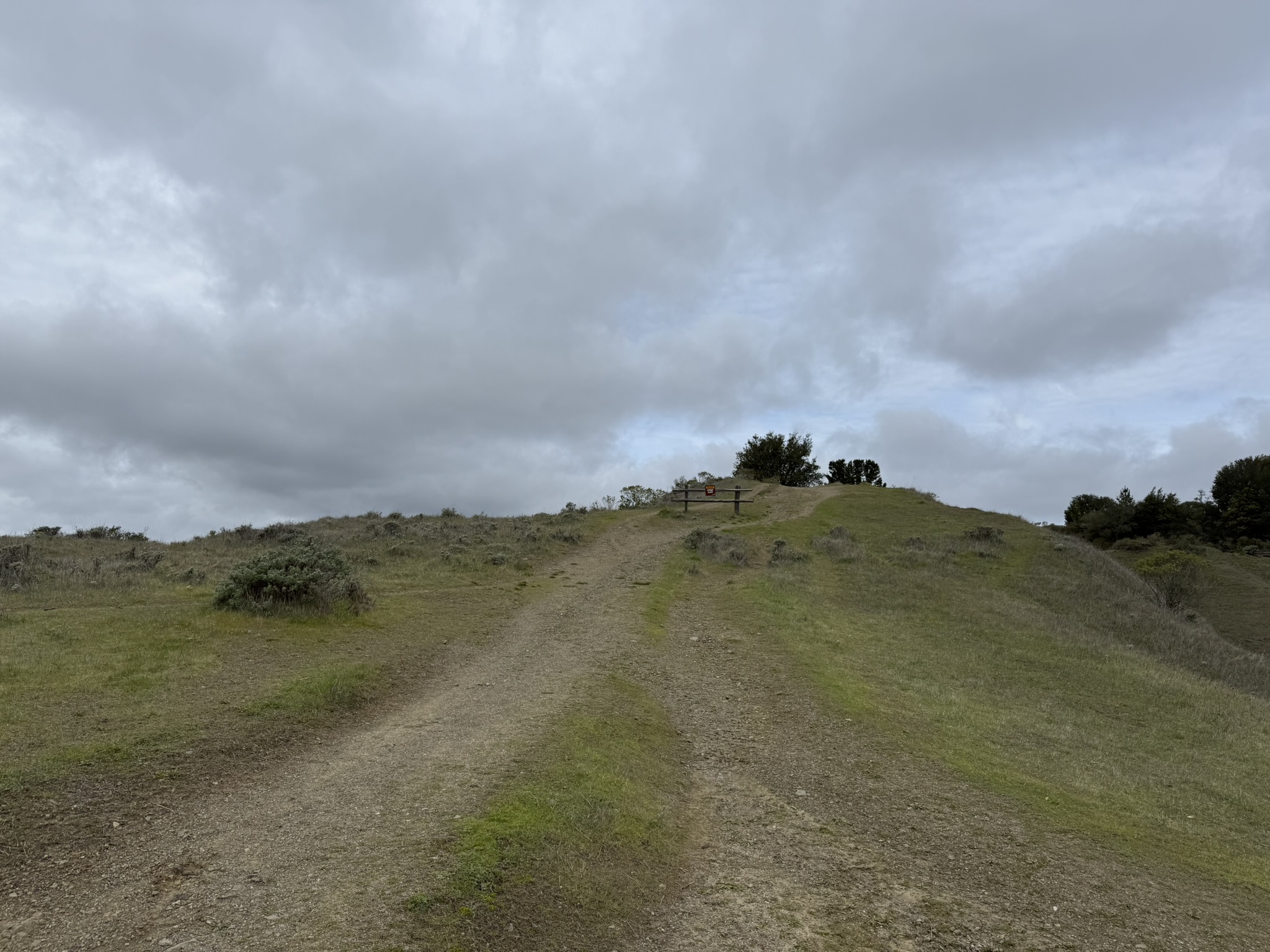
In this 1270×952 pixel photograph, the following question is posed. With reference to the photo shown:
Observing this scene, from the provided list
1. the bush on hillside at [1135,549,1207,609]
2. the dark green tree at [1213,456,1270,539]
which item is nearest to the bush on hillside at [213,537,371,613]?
the bush on hillside at [1135,549,1207,609]

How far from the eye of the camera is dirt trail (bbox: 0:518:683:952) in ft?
18.0

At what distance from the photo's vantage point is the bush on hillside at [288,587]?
621 inches

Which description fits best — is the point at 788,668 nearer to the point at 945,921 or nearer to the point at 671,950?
the point at 945,921

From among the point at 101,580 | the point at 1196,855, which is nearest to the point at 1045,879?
the point at 1196,855

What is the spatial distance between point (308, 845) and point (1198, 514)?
202 feet

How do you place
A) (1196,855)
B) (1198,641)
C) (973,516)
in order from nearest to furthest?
(1196,855), (1198,641), (973,516)

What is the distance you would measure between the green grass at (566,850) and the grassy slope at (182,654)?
3.84 meters

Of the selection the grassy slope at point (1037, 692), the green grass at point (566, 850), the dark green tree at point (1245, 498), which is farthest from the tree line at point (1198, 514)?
the green grass at point (566, 850)

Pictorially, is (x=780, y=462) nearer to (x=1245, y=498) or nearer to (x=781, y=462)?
(x=781, y=462)

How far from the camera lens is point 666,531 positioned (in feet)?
109

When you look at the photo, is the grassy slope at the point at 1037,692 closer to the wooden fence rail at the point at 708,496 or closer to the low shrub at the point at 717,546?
the low shrub at the point at 717,546

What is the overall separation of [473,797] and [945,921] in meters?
4.61

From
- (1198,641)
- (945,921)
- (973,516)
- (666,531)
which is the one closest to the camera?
(945,921)

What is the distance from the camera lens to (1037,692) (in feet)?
Result: 52.2
